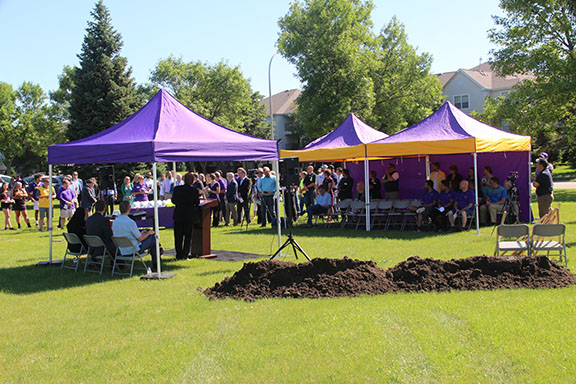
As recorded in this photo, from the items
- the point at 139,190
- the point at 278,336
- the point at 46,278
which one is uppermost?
the point at 139,190

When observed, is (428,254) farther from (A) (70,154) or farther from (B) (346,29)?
(B) (346,29)

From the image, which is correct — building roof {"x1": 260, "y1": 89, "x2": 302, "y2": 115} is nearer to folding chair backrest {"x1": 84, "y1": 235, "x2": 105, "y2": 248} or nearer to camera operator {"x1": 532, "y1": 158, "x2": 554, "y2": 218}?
camera operator {"x1": 532, "y1": 158, "x2": 554, "y2": 218}

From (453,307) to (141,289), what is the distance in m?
4.67

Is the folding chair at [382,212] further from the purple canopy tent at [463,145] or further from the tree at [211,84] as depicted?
the tree at [211,84]

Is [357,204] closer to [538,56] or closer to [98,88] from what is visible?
[538,56]

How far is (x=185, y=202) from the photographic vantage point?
414 inches

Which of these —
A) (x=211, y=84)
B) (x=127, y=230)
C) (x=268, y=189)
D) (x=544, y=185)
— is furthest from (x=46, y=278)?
(x=211, y=84)

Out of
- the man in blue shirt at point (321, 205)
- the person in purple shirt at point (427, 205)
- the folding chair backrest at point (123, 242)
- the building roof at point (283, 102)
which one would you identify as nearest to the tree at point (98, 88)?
the man in blue shirt at point (321, 205)

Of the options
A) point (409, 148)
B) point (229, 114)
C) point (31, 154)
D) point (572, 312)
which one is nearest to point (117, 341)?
point (572, 312)

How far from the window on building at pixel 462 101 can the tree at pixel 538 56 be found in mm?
32915

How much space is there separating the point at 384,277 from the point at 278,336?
8.60 ft

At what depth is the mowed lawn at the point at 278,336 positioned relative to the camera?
15.8 ft

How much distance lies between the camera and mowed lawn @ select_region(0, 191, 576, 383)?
189 inches

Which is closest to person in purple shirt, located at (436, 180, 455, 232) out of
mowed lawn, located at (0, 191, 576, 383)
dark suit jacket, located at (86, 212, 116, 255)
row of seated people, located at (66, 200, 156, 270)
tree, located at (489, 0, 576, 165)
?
mowed lawn, located at (0, 191, 576, 383)
